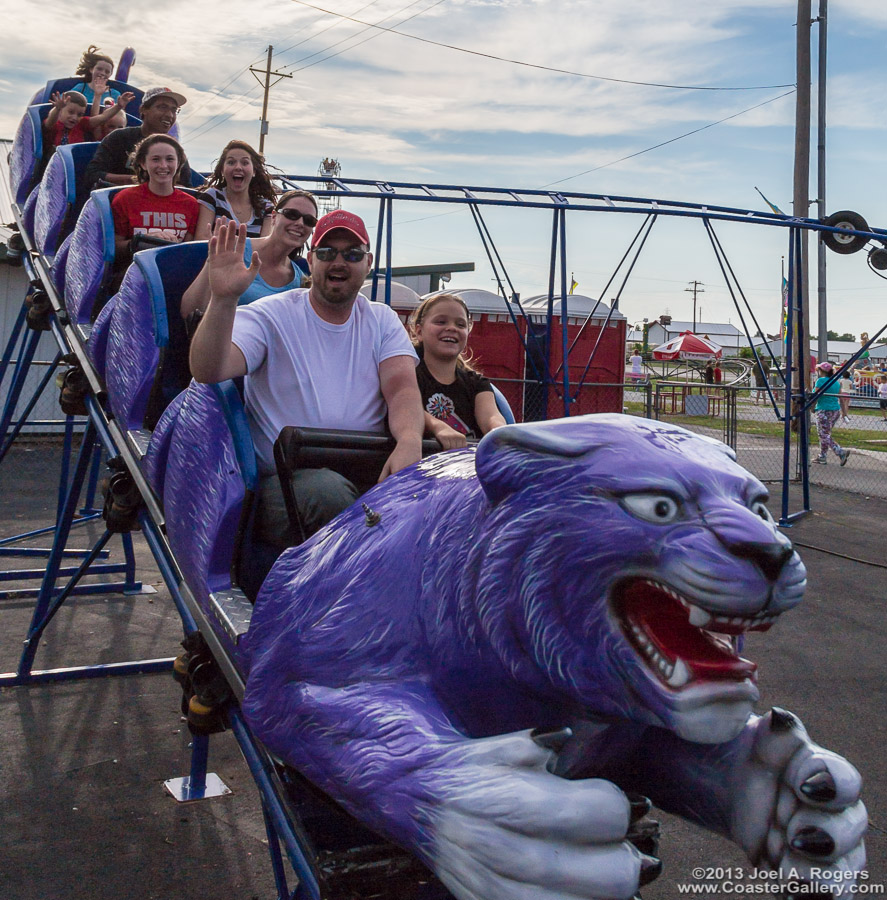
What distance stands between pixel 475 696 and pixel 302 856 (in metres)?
0.54

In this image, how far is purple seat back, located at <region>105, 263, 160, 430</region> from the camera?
3.26 metres

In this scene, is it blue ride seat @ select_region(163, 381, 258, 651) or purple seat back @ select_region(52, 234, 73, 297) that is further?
purple seat back @ select_region(52, 234, 73, 297)

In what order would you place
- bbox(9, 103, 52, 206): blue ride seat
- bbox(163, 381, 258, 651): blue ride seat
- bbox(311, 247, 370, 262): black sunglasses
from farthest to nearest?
bbox(9, 103, 52, 206): blue ride seat
bbox(311, 247, 370, 262): black sunglasses
bbox(163, 381, 258, 651): blue ride seat

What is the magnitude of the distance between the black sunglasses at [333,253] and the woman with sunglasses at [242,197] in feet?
7.79

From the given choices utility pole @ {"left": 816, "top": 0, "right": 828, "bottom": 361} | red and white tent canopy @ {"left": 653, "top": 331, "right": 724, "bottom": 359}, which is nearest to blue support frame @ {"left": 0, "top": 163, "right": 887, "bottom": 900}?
utility pole @ {"left": 816, "top": 0, "right": 828, "bottom": 361}

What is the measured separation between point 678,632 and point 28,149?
19.4 feet

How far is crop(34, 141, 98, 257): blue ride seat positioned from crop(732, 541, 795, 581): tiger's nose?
15.0 ft

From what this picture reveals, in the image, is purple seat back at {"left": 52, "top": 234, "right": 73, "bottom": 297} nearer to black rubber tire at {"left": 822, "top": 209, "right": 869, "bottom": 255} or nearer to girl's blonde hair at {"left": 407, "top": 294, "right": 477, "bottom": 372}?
girl's blonde hair at {"left": 407, "top": 294, "right": 477, "bottom": 372}

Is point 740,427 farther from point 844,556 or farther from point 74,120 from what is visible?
point 74,120

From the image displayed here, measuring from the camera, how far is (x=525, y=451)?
4.29ft

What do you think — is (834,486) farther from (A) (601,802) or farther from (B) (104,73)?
(A) (601,802)

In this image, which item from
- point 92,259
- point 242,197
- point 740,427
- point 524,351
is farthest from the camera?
point 740,427

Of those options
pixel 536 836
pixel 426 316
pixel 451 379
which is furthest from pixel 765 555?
pixel 426 316

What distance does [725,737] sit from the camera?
3.96ft
